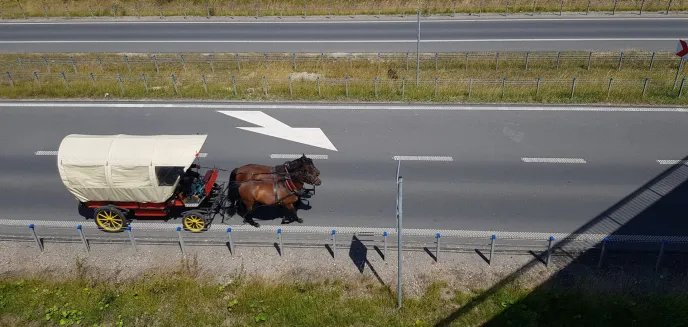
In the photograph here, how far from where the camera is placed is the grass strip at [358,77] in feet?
75.4

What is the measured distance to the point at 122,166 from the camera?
1277cm

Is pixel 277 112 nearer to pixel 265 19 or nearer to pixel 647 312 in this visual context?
pixel 647 312

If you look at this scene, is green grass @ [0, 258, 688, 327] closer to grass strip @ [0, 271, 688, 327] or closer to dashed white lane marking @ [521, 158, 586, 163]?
grass strip @ [0, 271, 688, 327]

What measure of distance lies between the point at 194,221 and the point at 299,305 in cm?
436

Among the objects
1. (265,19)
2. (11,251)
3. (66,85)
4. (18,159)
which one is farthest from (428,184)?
(265,19)

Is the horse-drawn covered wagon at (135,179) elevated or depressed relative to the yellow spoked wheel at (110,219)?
elevated

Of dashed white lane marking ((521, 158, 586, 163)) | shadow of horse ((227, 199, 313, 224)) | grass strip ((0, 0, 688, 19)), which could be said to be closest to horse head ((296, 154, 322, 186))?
shadow of horse ((227, 199, 313, 224))

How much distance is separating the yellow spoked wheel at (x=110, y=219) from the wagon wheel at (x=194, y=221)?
1.90 m

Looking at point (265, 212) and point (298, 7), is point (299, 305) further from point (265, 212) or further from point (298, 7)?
point (298, 7)

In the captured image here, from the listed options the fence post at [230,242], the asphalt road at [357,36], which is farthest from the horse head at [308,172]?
the asphalt road at [357,36]

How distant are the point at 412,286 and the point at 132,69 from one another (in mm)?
24451

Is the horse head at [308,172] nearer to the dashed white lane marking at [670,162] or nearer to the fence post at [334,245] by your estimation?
the fence post at [334,245]

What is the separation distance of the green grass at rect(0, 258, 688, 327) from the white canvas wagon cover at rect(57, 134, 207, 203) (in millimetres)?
2494

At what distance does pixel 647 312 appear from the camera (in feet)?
35.2
